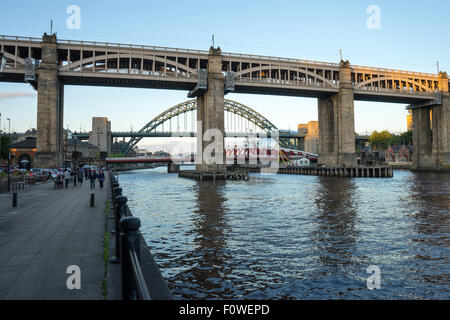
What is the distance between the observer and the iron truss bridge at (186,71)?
178 feet

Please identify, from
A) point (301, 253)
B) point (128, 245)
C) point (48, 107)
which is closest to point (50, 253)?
point (128, 245)

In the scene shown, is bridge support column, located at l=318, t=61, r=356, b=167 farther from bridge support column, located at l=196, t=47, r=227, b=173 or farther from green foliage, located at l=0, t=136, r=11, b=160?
green foliage, located at l=0, t=136, r=11, b=160

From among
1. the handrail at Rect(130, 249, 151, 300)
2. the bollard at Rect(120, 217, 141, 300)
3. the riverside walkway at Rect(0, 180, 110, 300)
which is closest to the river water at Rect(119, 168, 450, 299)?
the riverside walkway at Rect(0, 180, 110, 300)

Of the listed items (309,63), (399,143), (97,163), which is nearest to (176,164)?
(97,163)

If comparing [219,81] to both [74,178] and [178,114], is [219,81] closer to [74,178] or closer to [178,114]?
[74,178]

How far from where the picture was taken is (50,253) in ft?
26.8

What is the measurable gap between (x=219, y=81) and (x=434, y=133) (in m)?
58.7

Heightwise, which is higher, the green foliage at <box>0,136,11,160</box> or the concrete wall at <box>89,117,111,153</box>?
the concrete wall at <box>89,117,111,153</box>

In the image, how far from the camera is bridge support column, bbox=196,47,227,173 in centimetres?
5884

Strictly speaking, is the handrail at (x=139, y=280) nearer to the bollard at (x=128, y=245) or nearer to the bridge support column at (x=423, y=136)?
the bollard at (x=128, y=245)

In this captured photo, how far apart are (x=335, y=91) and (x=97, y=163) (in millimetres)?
75658

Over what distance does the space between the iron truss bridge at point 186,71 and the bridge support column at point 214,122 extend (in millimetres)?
2604

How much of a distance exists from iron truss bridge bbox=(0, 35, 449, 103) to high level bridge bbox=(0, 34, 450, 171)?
0.16 m
